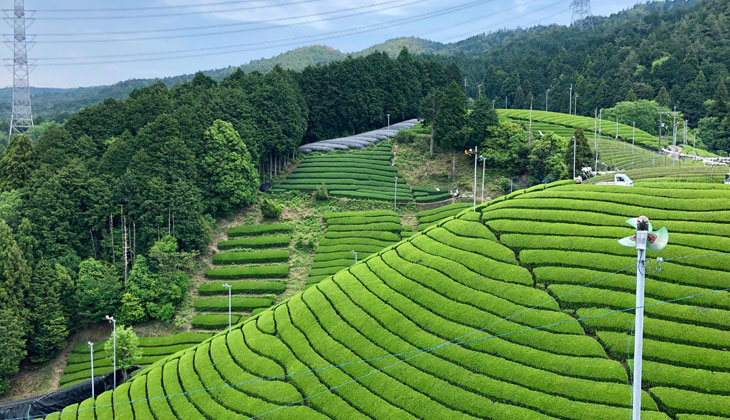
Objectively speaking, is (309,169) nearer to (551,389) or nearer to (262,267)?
(262,267)

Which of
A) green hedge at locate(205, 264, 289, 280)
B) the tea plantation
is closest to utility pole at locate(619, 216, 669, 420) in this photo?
the tea plantation

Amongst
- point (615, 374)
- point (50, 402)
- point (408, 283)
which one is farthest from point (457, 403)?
point (50, 402)

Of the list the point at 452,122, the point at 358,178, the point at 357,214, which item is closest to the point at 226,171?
the point at 357,214

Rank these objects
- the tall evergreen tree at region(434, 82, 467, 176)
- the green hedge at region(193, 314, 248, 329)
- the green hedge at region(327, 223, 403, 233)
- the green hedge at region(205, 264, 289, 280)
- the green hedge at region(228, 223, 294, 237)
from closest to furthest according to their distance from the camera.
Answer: the green hedge at region(193, 314, 248, 329), the green hedge at region(205, 264, 289, 280), the green hedge at region(327, 223, 403, 233), the green hedge at region(228, 223, 294, 237), the tall evergreen tree at region(434, 82, 467, 176)

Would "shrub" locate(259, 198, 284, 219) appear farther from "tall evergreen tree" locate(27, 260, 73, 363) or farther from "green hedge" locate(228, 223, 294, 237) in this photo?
"tall evergreen tree" locate(27, 260, 73, 363)

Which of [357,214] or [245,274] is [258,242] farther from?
[357,214]
